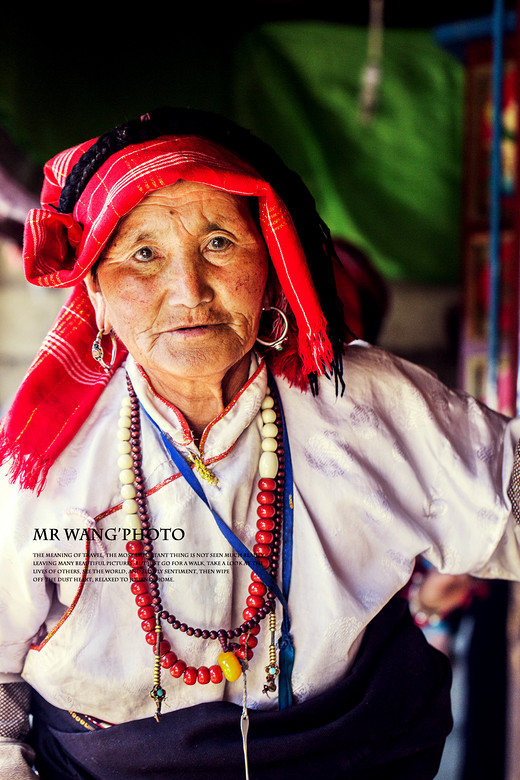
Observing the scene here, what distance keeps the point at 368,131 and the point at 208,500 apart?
292 centimetres

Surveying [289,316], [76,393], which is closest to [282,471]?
[289,316]

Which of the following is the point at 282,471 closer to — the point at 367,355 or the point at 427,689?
the point at 367,355

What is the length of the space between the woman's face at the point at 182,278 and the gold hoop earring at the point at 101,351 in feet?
0.23

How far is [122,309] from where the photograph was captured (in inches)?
54.7

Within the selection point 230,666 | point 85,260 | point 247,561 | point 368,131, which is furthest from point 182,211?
point 368,131

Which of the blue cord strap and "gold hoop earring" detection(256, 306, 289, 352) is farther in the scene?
"gold hoop earring" detection(256, 306, 289, 352)

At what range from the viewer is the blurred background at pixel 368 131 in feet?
9.43

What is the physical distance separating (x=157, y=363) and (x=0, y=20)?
6.46ft

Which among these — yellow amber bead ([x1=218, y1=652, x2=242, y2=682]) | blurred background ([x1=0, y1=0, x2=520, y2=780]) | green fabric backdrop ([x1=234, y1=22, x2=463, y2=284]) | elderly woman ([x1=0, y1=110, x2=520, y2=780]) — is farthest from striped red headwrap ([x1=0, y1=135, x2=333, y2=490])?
green fabric backdrop ([x1=234, y1=22, x2=463, y2=284])

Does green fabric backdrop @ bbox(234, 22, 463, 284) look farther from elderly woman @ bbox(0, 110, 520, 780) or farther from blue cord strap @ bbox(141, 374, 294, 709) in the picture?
blue cord strap @ bbox(141, 374, 294, 709)

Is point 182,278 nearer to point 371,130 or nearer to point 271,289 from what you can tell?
point 271,289

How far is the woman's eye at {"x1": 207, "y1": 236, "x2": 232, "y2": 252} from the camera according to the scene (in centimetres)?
139

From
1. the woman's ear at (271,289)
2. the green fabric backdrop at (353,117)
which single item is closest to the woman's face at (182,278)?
the woman's ear at (271,289)

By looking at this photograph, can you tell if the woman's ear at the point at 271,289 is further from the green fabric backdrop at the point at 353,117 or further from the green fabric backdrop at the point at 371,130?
the green fabric backdrop at the point at 371,130
